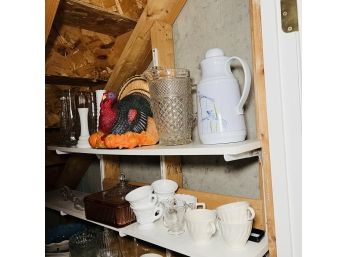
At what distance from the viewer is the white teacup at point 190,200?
3.47 ft

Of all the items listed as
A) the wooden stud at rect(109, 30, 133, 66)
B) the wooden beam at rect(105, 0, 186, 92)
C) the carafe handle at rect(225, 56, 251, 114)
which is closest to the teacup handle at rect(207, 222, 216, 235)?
the carafe handle at rect(225, 56, 251, 114)

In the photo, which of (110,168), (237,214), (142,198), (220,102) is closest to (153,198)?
(142,198)

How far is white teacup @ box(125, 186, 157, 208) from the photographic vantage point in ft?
3.55

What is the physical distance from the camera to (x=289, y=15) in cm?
73

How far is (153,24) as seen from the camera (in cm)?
123

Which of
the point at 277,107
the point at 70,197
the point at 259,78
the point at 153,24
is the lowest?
the point at 70,197

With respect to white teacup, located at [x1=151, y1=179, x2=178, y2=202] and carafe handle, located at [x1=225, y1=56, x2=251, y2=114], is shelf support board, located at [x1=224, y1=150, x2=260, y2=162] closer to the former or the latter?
carafe handle, located at [x1=225, y1=56, x2=251, y2=114]

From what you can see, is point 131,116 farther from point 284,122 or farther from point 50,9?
point 284,122

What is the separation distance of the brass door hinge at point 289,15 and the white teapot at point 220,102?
0.51 feet
